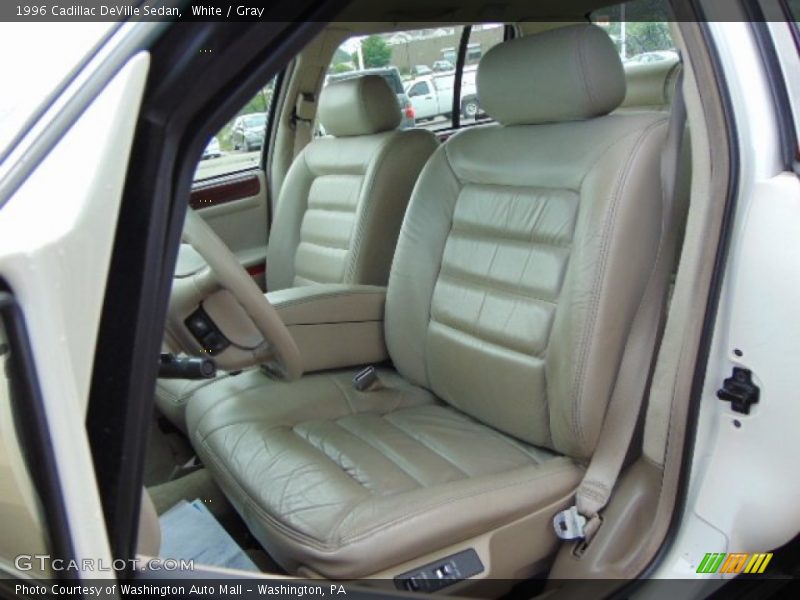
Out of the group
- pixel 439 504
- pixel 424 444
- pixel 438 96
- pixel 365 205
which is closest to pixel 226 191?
pixel 365 205

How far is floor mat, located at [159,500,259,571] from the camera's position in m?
1.29

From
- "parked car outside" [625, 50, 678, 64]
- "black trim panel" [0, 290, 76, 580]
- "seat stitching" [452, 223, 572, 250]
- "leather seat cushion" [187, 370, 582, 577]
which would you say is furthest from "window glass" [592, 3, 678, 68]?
"black trim panel" [0, 290, 76, 580]

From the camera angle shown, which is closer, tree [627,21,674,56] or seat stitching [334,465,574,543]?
seat stitching [334,465,574,543]

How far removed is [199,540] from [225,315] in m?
0.42

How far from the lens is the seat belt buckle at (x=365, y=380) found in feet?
6.05

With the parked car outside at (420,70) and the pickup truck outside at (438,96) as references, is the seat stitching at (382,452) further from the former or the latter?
the pickup truck outside at (438,96)

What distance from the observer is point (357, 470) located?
1.42 metres

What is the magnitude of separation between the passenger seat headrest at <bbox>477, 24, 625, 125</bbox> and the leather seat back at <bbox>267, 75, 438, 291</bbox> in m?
0.73

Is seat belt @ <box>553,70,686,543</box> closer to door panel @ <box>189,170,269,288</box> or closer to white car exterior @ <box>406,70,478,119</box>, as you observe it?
door panel @ <box>189,170,269,288</box>

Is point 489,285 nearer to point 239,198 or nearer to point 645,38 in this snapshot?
point 239,198

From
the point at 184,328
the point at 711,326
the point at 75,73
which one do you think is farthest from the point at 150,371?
the point at 711,326

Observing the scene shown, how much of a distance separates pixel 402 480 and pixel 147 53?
941 millimetres

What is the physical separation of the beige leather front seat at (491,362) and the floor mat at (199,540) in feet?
0.19

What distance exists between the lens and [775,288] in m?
1.10
